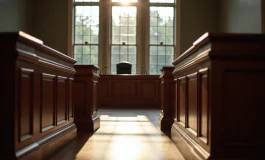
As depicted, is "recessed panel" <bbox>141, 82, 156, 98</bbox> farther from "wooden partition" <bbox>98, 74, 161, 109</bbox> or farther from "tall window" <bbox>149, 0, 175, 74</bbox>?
"tall window" <bbox>149, 0, 175, 74</bbox>

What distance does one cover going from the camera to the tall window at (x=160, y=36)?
999 cm

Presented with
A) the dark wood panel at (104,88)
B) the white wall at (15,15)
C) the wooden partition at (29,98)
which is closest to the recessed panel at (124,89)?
the dark wood panel at (104,88)

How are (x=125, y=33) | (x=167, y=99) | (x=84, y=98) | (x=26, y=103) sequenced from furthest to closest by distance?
(x=125, y=33), (x=167, y=99), (x=84, y=98), (x=26, y=103)

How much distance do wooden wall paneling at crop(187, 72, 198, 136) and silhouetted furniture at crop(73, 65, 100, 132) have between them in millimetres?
1746

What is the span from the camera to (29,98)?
1986 millimetres

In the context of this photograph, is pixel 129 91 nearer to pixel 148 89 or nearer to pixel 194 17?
pixel 148 89

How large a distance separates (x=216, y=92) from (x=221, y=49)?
25 centimetres

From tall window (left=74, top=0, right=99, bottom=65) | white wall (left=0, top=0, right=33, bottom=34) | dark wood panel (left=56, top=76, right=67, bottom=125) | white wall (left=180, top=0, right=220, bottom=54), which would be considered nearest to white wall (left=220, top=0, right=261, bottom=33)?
white wall (left=180, top=0, right=220, bottom=54)

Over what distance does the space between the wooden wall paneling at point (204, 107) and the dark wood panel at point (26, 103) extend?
45.1 inches

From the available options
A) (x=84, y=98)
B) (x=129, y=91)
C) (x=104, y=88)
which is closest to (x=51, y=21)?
(x=104, y=88)

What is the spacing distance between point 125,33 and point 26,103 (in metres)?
8.29

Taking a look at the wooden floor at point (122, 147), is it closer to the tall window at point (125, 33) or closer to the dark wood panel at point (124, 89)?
the dark wood panel at point (124, 89)

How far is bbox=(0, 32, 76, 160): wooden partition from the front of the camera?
171cm

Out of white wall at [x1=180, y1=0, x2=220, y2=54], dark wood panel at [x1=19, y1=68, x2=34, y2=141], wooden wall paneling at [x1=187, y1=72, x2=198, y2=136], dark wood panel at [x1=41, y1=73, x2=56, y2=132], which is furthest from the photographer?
white wall at [x1=180, y1=0, x2=220, y2=54]
